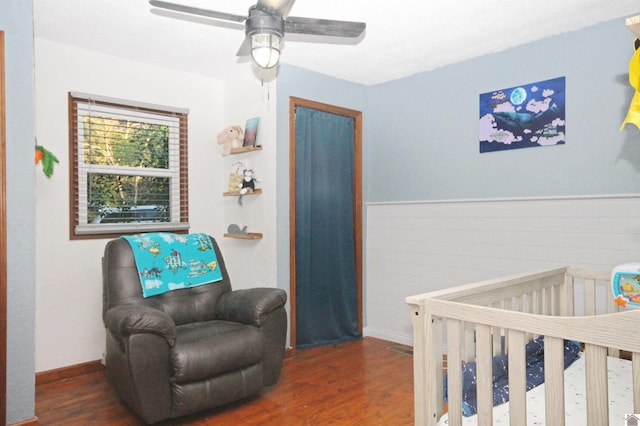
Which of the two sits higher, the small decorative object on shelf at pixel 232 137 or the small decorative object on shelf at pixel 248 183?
the small decorative object on shelf at pixel 232 137

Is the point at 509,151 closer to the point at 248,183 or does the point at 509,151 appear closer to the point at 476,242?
the point at 476,242

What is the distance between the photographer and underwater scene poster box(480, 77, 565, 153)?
297 cm

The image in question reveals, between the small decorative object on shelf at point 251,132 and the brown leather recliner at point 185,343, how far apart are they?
1.16 m

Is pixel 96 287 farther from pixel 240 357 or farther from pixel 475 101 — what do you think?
pixel 475 101

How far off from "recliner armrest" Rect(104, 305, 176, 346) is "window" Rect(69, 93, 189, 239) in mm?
1109

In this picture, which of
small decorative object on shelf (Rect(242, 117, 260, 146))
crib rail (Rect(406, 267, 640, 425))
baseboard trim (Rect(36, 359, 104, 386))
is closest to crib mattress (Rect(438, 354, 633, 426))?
crib rail (Rect(406, 267, 640, 425))

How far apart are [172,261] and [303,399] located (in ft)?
3.98

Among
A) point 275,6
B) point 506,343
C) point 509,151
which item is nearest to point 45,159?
point 275,6

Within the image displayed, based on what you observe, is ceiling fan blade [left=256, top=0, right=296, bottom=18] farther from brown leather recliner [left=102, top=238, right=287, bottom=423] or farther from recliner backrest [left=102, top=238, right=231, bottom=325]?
recliner backrest [left=102, top=238, right=231, bottom=325]

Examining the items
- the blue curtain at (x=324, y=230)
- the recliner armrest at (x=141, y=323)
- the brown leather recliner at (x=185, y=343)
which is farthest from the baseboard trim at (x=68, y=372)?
the blue curtain at (x=324, y=230)

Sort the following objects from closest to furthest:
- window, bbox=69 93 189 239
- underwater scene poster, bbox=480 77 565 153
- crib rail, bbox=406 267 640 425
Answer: crib rail, bbox=406 267 640 425 → underwater scene poster, bbox=480 77 565 153 → window, bbox=69 93 189 239

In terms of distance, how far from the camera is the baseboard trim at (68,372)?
2.97 m

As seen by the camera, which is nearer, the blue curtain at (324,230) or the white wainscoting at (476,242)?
the white wainscoting at (476,242)

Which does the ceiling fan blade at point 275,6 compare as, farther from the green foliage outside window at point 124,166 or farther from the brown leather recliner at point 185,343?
the green foliage outside window at point 124,166
